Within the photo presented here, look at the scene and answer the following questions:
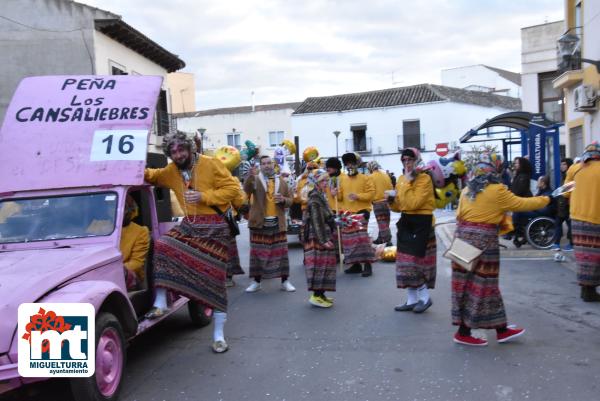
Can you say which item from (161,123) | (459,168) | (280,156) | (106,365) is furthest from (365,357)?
(161,123)

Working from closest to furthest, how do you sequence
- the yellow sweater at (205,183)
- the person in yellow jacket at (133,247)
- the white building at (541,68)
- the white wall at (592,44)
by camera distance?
the person in yellow jacket at (133,247), the yellow sweater at (205,183), the white wall at (592,44), the white building at (541,68)

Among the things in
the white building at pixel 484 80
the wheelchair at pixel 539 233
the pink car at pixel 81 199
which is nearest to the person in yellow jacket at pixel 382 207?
the wheelchair at pixel 539 233

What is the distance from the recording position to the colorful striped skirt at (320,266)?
7254 millimetres

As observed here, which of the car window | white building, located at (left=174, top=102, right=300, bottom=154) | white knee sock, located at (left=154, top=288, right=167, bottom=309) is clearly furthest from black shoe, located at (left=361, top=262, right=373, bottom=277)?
white building, located at (left=174, top=102, right=300, bottom=154)

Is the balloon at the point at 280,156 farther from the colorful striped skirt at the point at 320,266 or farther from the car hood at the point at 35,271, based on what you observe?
the car hood at the point at 35,271

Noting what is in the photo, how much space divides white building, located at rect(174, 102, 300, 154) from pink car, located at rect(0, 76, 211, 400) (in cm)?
4310

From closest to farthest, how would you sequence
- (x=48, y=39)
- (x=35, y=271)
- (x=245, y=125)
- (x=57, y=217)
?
(x=35, y=271), (x=57, y=217), (x=48, y=39), (x=245, y=125)

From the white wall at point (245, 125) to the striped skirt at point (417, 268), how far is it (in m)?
42.8

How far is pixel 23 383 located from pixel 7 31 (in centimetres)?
2054

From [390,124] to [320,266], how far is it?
126ft

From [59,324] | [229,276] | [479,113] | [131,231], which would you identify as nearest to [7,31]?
[229,276]

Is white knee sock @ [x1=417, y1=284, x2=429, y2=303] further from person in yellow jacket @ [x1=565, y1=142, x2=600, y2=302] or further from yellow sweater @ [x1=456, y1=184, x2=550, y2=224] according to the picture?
person in yellow jacket @ [x1=565, y1=142, x2=600, y2=302]

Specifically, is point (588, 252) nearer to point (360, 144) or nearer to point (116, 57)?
point (116, 57)

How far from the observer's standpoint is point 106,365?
4207 millimetres
